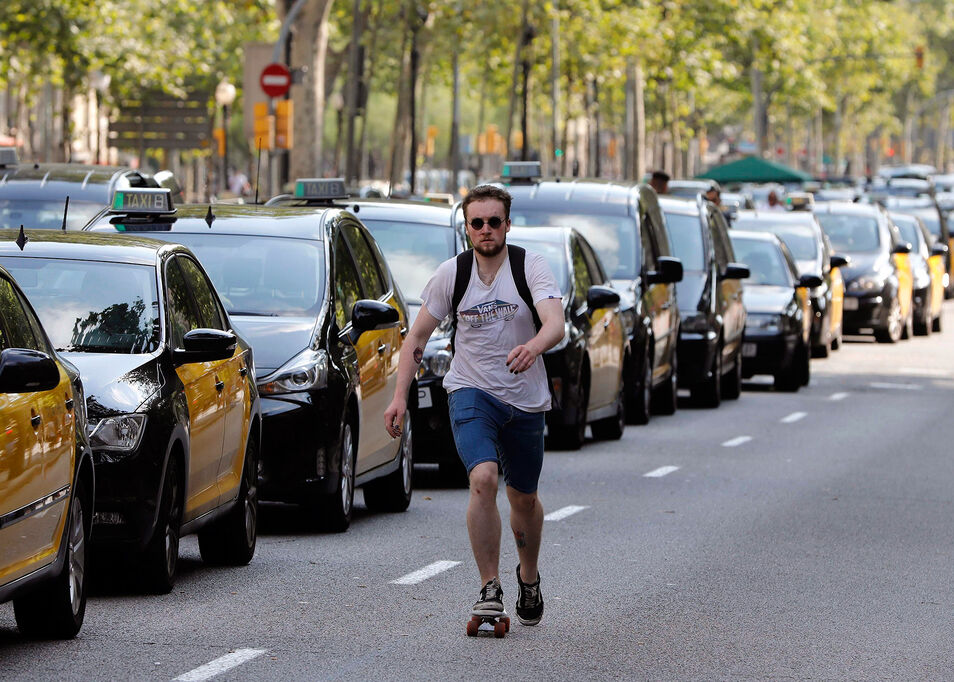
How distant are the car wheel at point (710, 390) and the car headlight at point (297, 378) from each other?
10732mm

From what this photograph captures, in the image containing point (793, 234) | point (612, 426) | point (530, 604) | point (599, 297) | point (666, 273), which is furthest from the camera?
point (793, 234)

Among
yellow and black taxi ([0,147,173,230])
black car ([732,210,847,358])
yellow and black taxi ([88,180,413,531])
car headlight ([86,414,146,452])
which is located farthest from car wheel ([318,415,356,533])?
black car ([732,210,847,358])

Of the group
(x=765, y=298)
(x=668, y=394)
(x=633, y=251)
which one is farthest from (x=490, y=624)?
(x=765, y=298)

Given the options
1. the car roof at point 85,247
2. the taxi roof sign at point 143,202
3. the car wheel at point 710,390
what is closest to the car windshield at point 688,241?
the car wheel at point 710,390

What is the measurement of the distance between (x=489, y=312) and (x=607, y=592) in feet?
5.61

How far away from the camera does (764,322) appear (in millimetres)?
23969

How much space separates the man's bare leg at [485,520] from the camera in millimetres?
8273

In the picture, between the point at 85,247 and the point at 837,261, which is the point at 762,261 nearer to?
the point at 837,261

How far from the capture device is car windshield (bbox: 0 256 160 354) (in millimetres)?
9211

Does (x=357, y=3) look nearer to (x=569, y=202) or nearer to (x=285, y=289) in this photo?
(x=569, y=202)

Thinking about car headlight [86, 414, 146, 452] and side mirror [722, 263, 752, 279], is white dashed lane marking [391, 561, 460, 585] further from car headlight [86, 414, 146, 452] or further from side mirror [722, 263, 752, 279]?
side mirror [722, 263, 752, 279]

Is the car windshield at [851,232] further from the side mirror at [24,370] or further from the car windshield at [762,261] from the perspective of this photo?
the side mirror at [24,370]

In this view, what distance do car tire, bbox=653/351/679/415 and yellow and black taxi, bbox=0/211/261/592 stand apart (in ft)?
34.1

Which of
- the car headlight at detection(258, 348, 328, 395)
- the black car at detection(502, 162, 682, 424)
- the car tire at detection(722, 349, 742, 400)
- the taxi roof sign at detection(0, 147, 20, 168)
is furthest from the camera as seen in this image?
the car tire at detection(722, 349, 742, 400)
